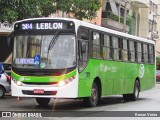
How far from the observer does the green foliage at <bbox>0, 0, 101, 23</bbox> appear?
2047 centimetres

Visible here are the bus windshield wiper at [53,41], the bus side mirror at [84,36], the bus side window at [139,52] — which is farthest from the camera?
the bus side window at [139,52]

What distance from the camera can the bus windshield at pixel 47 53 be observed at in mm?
15609

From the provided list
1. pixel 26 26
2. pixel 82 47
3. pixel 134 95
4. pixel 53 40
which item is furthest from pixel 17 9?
pixel 134 95

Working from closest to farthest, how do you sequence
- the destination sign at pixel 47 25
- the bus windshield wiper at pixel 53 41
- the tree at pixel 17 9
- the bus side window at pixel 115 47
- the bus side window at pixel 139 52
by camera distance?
the bus windshield wiper at pixel 53 41, the destination sign at pixel 47 25, the bus side window at pixel 115 47, the tree at pixel 17 9, the bus side window at pixel 139 52

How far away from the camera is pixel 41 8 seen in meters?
25.0

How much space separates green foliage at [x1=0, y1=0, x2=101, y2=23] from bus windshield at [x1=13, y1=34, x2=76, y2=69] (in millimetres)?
4626

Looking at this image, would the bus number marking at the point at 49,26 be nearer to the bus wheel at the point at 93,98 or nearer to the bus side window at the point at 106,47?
the bus wheel at the point at 93,98

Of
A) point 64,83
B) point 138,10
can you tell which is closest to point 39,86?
point 64,83

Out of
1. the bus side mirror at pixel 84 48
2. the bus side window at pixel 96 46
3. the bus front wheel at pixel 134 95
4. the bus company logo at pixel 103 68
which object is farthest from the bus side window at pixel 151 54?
the bus side mirror at pixel 84 48

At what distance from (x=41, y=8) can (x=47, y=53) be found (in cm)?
973

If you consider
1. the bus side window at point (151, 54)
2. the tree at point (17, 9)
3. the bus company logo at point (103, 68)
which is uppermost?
the tree at point (17, 9)

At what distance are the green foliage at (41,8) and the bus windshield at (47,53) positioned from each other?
4.63 metres

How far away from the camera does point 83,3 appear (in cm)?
2642

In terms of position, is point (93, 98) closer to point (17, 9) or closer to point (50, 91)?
point (50, 91)
